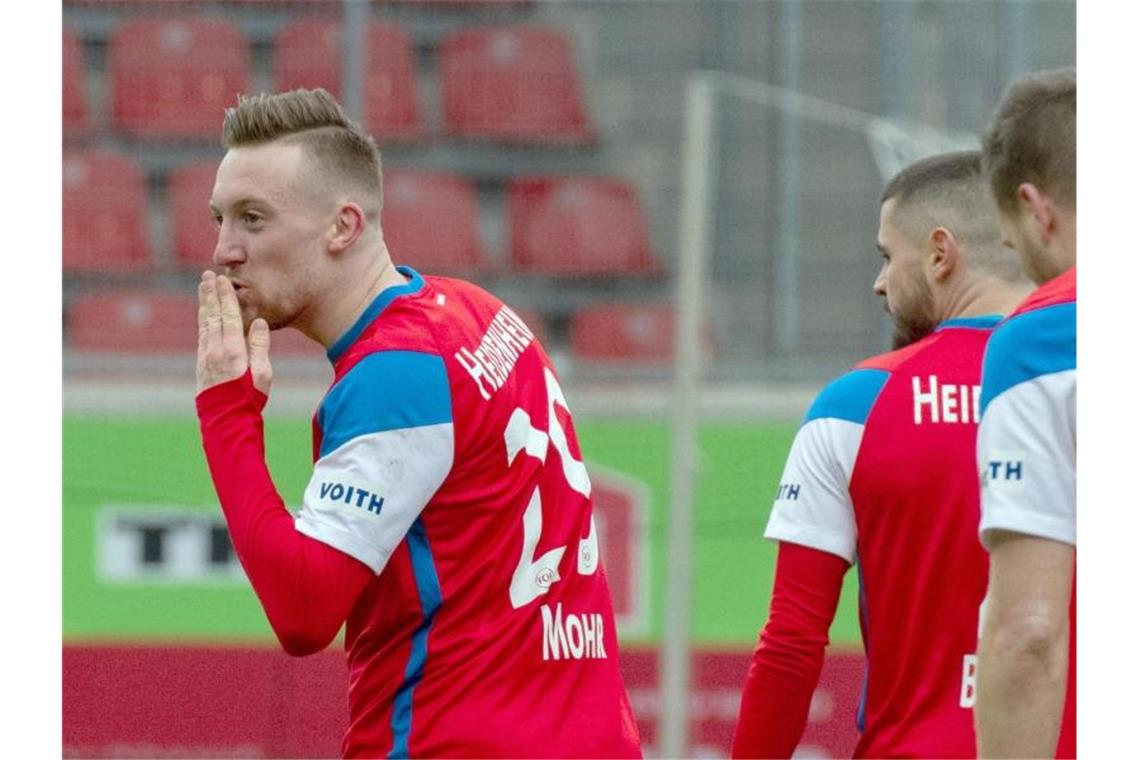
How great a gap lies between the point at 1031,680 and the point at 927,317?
3.04 feet

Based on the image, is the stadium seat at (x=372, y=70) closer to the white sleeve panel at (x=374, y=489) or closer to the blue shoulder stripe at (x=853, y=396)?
the blue shoulder stripe at (x=853, y=396)

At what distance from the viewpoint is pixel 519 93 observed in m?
6.89

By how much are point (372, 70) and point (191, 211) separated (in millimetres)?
890

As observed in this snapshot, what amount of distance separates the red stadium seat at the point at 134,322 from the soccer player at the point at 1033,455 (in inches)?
191

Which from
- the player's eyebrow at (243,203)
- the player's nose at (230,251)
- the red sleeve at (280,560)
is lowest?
the red sleeve at (280,560)

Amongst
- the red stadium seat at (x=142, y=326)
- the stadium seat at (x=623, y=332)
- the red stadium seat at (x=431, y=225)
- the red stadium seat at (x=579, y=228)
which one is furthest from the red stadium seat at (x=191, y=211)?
the stadium seat at (x=623, y=332)

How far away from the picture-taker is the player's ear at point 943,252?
2416 mm

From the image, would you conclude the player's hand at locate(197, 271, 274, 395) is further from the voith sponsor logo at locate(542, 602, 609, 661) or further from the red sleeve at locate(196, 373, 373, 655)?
the voith sponsor logo at locate(542, 602, 609, 661)

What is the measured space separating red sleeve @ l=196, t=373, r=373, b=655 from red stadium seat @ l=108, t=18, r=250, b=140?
5110 mm

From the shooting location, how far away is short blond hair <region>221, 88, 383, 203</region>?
2070mm

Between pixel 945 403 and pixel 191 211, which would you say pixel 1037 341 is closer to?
pixel 945 403

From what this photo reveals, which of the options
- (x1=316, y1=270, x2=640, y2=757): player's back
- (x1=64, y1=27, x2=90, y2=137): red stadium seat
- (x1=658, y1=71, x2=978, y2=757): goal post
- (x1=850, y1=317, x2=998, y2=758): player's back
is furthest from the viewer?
(x1=64, y1=27, x2=90, y2=137): red stadium seat

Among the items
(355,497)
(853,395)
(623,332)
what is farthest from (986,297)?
(623,332)

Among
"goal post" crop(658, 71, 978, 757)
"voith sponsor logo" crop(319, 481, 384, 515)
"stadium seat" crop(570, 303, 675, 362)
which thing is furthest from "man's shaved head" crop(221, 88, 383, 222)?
"stadium seat" crop(570, 303, 675, 362)
